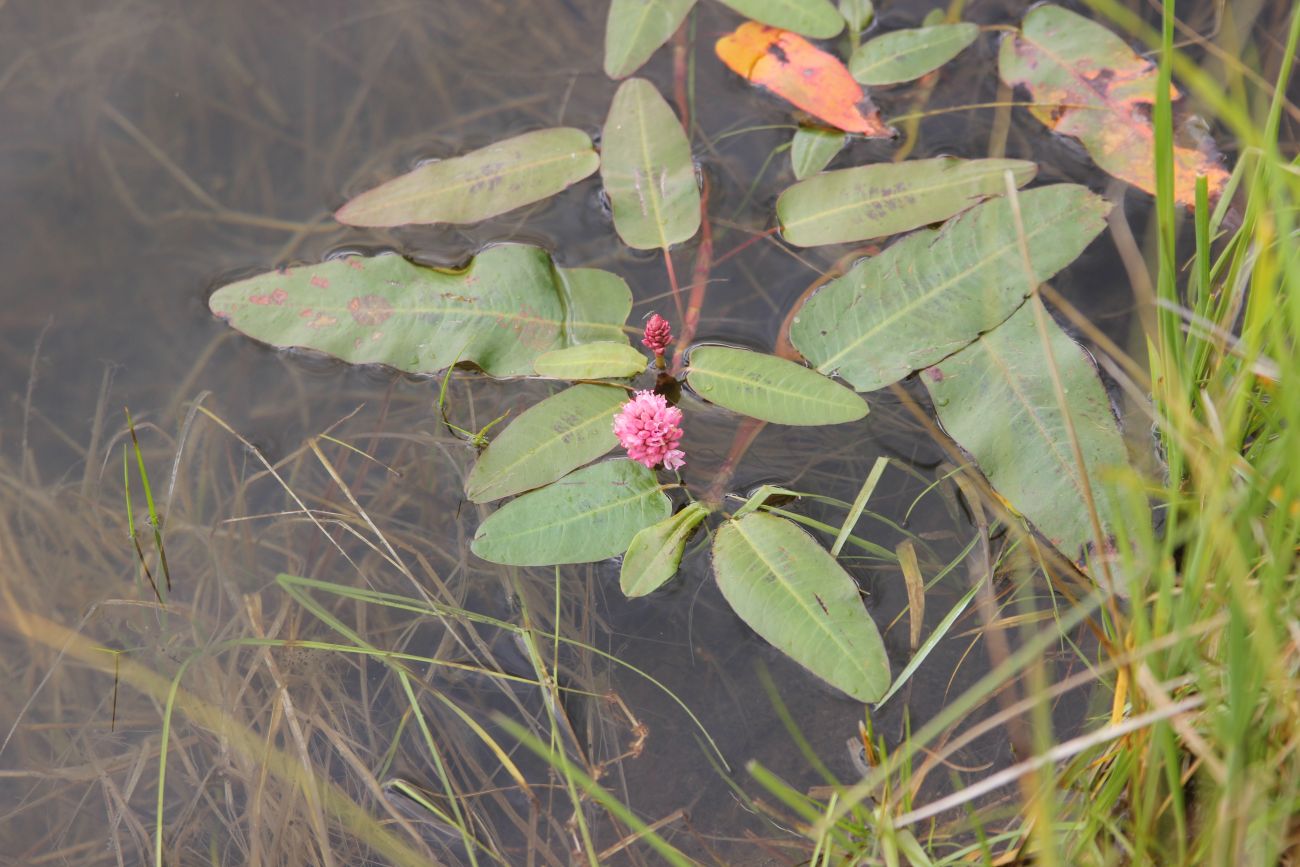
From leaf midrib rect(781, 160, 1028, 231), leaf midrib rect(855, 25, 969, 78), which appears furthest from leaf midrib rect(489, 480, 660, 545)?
leaf midrib rect(855, 25, 969, 78)

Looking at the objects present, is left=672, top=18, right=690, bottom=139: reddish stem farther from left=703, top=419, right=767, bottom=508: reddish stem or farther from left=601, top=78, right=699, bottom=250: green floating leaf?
left=703, top=419, right=767, bottom=508: reddish stem

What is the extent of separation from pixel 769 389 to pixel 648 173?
19.6 inches

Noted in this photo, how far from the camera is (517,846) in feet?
5.09

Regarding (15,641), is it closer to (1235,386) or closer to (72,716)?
(72,716)

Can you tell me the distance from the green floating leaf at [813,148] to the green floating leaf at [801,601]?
2.35 feet

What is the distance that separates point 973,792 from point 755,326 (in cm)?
92

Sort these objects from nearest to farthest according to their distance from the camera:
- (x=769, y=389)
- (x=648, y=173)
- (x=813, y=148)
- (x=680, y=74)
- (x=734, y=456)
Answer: (x=769, y=389) → (x=734, y=456) → (x=648, y=173) → (x=813, y=148) → (x=680, y=74)

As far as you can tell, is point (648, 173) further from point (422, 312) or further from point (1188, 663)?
point (1188, 663)

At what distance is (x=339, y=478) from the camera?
1.78m

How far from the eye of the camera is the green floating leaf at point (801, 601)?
1.45 meters

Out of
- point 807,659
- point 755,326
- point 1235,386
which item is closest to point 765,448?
point 755,326

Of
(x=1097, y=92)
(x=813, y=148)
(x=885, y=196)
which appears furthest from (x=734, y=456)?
(x=1097, y=92)

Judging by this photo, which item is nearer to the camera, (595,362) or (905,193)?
(595,362)

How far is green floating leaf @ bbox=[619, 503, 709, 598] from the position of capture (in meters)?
1.54
